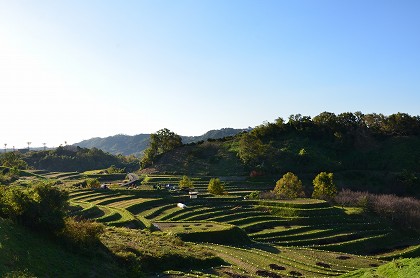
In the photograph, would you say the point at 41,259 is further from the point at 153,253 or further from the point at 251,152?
the point at 251,152

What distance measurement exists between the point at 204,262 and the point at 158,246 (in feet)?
17.1

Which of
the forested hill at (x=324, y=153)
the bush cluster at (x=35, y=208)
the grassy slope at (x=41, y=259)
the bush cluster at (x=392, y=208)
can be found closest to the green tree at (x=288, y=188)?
the bush cluster at (x=392, y=208)

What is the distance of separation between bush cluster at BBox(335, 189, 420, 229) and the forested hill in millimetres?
29169

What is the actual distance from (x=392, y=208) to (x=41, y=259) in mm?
68537

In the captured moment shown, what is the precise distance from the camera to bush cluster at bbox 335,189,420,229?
227 ft

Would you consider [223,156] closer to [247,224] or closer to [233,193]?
[233,193]

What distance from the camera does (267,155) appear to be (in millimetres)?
128000

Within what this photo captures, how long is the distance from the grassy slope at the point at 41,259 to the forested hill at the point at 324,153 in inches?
3573

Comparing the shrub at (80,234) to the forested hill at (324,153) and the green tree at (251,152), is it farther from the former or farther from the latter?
the green tree at (251,152)

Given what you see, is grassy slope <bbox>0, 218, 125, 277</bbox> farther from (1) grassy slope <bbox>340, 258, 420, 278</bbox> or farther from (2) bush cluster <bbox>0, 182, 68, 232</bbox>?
(1) grassy slope <bbox>340, 258, 420, 278</bbox>

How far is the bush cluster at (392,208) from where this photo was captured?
6916cm

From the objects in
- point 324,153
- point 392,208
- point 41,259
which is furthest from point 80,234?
point 324,153

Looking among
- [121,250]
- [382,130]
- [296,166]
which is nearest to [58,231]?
[121,250]

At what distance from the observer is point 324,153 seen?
130 m
